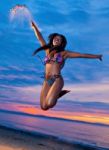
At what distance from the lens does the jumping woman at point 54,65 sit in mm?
11625

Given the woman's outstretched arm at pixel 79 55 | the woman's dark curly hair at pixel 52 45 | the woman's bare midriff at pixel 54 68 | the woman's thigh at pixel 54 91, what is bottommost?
the woman's thigh at pixel 54 91

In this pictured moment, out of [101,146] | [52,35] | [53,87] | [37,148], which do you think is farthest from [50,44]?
[101,146]

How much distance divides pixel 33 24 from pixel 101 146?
677 inches

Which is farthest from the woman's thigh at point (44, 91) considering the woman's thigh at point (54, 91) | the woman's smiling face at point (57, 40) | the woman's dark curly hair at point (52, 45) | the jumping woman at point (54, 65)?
the woman's smiling face at point (57, 40)

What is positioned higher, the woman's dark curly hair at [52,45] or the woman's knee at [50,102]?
the woman's dark curly hair at [52,45]

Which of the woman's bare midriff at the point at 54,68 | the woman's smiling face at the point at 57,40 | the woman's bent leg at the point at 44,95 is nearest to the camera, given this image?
the woman's bent leg at the point at 44,95

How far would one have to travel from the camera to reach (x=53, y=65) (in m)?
12.1

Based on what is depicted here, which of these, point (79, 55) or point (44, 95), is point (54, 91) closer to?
point (44, 95)

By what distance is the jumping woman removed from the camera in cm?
1162

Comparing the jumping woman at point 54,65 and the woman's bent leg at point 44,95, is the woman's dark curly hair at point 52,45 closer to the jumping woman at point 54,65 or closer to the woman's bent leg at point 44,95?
the jumping woman at point 54,65

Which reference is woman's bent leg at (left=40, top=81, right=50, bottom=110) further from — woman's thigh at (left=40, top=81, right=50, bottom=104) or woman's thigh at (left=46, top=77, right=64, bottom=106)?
woman's thigh at (left=46, top=77, right=64, bottom=106)

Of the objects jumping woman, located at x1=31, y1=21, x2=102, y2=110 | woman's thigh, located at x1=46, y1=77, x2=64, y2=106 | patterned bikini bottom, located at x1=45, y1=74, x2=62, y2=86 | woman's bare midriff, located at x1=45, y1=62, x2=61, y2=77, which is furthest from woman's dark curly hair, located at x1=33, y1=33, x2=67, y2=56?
woman's thigh, located at x1=46, y1=77, x2=64, y2=106

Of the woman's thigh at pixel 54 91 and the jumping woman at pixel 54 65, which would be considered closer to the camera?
the woman's thigh at pixel 54 91

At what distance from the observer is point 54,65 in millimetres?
12102
